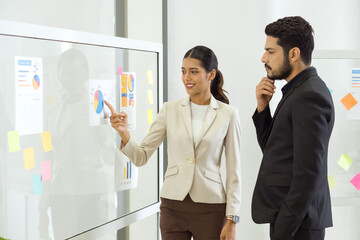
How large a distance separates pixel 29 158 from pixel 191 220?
2.67ft

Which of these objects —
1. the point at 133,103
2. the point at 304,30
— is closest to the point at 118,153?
the point at 133,103

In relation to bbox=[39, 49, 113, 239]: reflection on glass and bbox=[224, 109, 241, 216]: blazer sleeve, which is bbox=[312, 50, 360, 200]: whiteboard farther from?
bbox=[39, 49, 113, 239]: reflection on glass

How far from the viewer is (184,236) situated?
2271mm

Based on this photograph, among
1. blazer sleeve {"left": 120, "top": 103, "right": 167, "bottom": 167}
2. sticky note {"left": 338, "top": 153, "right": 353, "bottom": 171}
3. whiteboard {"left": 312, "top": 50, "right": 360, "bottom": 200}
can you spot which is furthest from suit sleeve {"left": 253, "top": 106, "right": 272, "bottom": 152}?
sticky note {"left": 338, "top": 153, "right": 353, "bottom": 171}

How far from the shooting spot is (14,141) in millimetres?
1848

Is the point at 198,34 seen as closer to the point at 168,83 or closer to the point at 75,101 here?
the point at 168,83

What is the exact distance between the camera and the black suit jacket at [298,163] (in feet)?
5.62

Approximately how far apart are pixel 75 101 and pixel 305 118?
1.07m

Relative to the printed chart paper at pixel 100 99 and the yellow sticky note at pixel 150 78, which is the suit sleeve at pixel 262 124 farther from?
the yellow sticky note at pixel 150 78

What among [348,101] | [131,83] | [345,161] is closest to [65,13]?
[131,83]

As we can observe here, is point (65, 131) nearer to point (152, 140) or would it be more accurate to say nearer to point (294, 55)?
Result: point (152, 140)

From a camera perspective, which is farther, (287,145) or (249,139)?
(249,139)

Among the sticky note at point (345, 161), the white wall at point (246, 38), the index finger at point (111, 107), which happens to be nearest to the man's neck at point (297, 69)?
the index finger at point (111, 107)

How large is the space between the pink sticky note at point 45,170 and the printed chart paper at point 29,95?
15cm
